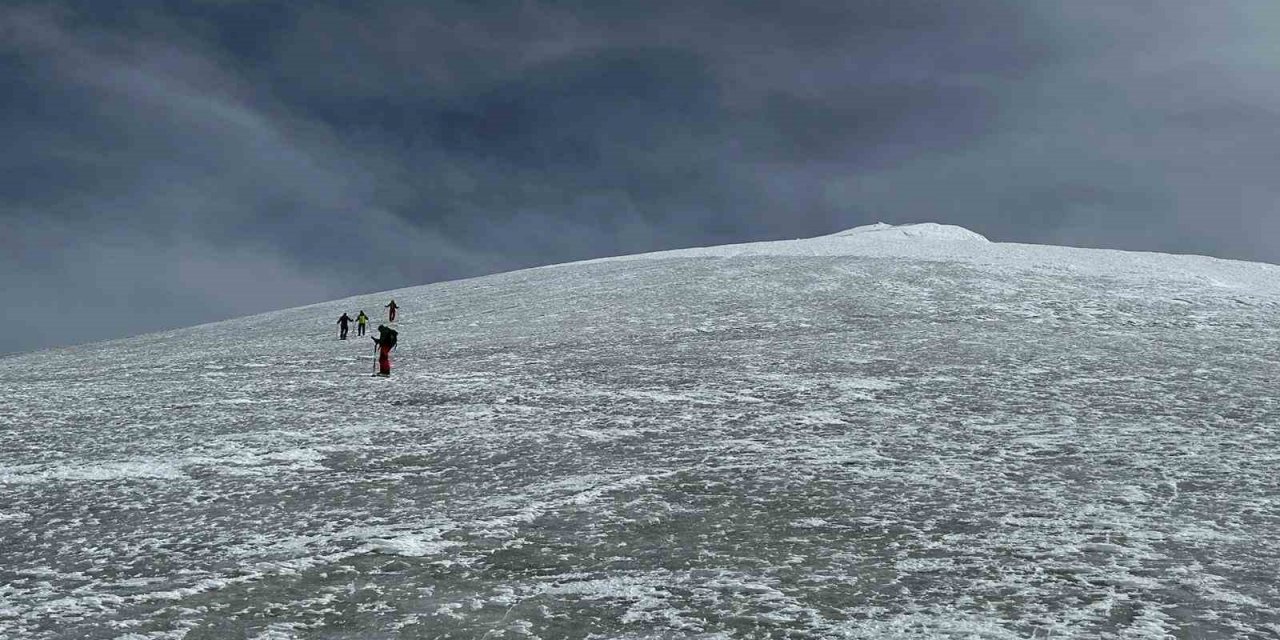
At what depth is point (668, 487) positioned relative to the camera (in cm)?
1100

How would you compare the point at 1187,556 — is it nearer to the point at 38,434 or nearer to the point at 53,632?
the point at 53,632

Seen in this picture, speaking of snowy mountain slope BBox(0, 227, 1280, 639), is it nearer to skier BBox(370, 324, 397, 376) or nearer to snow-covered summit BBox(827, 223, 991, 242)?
skier BBox(370, 324, 397, 376)

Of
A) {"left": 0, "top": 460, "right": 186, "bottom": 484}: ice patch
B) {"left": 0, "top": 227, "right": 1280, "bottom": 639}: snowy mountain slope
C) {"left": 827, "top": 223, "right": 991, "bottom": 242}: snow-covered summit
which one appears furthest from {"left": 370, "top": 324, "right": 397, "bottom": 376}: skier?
{"left": 827, "top": 223, "right": 991, "bottom": 242}: snow-covered summit

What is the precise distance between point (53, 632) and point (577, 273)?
36391 mm

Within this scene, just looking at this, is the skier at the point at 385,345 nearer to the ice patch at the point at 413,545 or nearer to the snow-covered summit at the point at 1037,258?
the ice patch at the point at 413,545

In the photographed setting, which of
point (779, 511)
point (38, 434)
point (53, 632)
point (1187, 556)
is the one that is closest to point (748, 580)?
point (779, 511)

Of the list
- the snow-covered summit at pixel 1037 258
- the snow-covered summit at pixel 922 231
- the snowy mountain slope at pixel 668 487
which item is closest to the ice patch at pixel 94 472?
the snowy mountain slope at pixel 668 487

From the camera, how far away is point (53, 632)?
716cm

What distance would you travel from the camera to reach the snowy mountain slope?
750cm

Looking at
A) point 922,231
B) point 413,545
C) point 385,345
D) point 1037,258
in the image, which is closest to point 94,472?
point 413,545

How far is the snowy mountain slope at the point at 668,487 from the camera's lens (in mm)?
7504

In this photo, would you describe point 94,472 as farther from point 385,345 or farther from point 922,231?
point 922,231

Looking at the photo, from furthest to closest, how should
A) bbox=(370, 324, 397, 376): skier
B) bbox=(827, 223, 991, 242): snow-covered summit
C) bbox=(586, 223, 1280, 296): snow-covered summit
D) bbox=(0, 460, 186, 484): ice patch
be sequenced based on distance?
bbox=(827, 223, 991, 242): snow-covered summit, bbox=(586, 223, 1280, 296): snow-covered summit, bbox=(370, 324, 397, 376): skier, bbox=(0, 460, 186, 484): ice patch

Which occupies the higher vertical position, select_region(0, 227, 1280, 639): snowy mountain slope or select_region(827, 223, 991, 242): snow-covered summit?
select_region(827, 223, 991, 242): snow-covered summit
